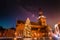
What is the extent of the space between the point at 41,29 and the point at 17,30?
1.12 metres

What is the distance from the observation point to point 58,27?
589cm

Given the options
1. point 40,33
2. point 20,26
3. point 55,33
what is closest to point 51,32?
point 55,33

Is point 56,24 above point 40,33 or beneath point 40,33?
above

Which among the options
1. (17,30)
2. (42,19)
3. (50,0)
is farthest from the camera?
(42,19)

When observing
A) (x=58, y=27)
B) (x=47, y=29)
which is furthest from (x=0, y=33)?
(x=58, y=27)

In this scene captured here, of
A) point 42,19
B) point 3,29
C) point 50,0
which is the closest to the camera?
point 50,0

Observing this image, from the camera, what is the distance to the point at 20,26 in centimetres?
630

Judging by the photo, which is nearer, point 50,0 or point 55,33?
point 50,0

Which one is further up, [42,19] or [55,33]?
[42,19]

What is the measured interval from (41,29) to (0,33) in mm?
1916

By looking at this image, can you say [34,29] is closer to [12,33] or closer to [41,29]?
[41,29]

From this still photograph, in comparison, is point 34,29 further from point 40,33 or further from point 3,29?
point 3,29

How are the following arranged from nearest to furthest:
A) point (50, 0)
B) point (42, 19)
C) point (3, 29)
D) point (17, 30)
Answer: point (50, 0) → point (3, 29) → point (17, 30) → point (42, 19)

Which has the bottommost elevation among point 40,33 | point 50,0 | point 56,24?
point 40,33
